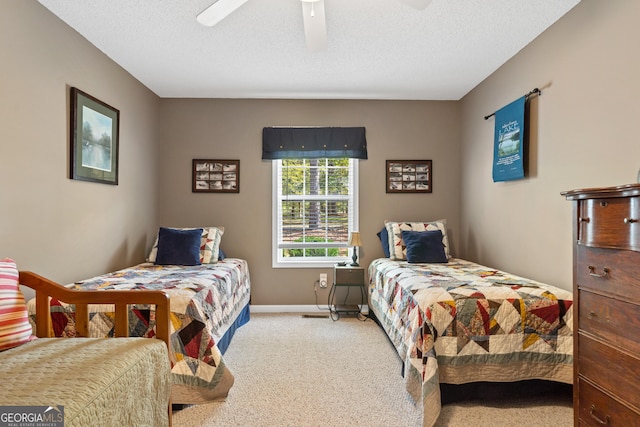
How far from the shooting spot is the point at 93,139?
116 inches

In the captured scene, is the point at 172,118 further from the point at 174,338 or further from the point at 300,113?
the point at 174,338

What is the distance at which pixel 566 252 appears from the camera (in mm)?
2506

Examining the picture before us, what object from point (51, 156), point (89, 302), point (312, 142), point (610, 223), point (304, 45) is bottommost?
point (89, 302)

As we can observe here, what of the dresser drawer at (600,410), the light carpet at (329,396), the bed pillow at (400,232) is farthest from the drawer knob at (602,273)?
the bed pillow at (400,232)

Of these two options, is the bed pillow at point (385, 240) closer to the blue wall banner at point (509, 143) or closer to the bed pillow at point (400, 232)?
the bed pillow at point (400, 232)

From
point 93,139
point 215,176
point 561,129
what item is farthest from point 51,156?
point 561,129

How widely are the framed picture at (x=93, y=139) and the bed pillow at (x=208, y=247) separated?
79cm

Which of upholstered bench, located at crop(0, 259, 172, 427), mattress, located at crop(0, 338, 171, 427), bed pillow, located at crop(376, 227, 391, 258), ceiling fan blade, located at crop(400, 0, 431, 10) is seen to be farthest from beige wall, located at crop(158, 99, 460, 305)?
mattress, located at crop(0, 338, 171, 427)

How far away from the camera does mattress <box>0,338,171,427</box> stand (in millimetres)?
1125

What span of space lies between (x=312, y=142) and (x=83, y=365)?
330cm

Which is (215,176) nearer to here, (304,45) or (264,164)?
(264,164)

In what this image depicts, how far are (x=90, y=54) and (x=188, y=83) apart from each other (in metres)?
0.99

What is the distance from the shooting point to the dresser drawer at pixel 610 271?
1306 mm

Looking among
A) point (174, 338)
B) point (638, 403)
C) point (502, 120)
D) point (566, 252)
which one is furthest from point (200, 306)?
point (502, 120)
